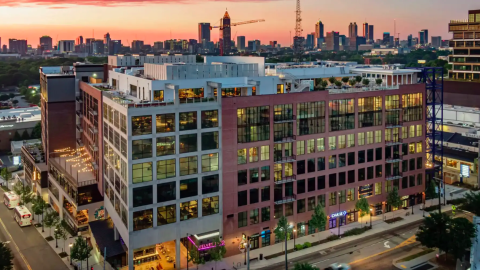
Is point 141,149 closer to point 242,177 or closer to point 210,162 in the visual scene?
point 210,162

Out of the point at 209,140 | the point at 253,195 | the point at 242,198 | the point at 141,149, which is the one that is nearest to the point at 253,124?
the point at 209,140

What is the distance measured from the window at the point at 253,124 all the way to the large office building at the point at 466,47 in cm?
14052

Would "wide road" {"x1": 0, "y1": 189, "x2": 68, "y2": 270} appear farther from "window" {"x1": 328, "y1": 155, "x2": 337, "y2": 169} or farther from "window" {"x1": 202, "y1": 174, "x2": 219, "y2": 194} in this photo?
"window" {"x1": 328, "y1": 155, "x2": 337, "y2": 169}

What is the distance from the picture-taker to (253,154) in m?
73.8

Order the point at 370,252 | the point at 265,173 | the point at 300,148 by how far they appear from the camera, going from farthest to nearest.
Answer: the point at 300,148
the point at 265,173
the point at 370,252

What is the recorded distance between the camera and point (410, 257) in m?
70.1

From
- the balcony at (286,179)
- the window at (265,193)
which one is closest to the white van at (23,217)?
the window at (265,193)

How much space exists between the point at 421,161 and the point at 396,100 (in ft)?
52.5

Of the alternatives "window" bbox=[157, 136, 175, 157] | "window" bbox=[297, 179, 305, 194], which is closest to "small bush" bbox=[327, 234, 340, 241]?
"window" bbox=[297, 179, 305, 194]

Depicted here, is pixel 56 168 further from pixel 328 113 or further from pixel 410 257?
pixel 410 257

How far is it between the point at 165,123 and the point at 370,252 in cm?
4038

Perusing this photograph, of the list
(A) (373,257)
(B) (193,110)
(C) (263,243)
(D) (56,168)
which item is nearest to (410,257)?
(A) (373,257)

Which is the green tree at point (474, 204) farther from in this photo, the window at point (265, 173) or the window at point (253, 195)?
the window at point (253, 195)

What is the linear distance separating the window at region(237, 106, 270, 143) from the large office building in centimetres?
14052
